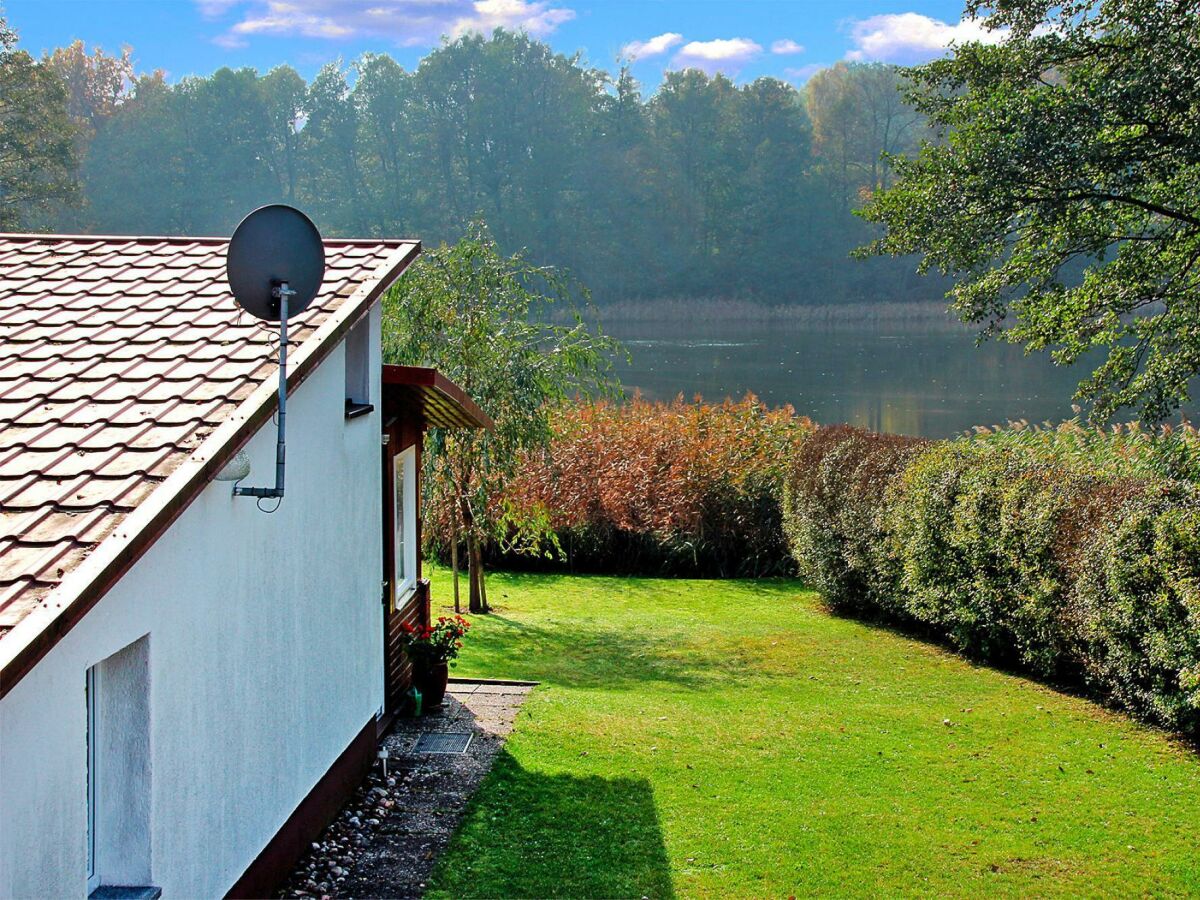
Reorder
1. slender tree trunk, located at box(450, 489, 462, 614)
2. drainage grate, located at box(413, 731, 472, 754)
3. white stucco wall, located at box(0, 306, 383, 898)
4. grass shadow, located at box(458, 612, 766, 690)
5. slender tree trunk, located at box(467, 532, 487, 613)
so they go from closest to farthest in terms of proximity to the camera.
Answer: white stucco wall, located at box(0, 306, 383, 898) → drainage grate, located at box(413, 731, 472, 754) → grass shadow, located at box(458, 612, 766, 690) → slender tree trunk, located at box(450, 489, 462, 614) → slender tree trunk, located at box(467, 532, 487, 613)

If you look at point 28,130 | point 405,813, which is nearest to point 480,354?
point 405,813

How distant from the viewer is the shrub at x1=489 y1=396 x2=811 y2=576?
18.0m

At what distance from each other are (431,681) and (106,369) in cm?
474

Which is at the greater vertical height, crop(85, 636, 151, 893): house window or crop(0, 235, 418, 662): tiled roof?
crop(0, 235, 418, 662): tiled roof

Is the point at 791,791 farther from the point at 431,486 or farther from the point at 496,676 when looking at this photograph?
the point at 431,486

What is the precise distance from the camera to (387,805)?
705 centimetres

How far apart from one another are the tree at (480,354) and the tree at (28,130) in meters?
32.4

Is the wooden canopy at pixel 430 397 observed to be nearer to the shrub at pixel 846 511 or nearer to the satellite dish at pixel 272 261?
the satellite dish at pixel 272 261

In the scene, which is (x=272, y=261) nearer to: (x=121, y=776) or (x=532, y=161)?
(x=121, y=776)

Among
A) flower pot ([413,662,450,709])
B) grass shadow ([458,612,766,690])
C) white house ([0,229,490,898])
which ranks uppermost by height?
white house ([0,229,490,898])

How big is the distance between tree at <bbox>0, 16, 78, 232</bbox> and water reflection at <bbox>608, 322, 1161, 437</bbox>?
22.2m

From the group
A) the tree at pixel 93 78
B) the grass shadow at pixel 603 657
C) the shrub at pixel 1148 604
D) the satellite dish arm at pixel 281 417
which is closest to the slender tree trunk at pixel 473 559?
the grass shadow at pixel 603 657

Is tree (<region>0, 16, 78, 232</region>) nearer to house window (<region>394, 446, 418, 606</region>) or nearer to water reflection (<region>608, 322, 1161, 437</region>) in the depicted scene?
water reflection (<region>608, 322, 1161, 437</region>)

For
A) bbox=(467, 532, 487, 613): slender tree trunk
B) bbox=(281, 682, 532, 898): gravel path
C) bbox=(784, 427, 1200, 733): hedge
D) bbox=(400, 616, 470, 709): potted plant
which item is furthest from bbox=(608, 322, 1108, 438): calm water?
bbox=(281, 682, 532, 898): gravel path
